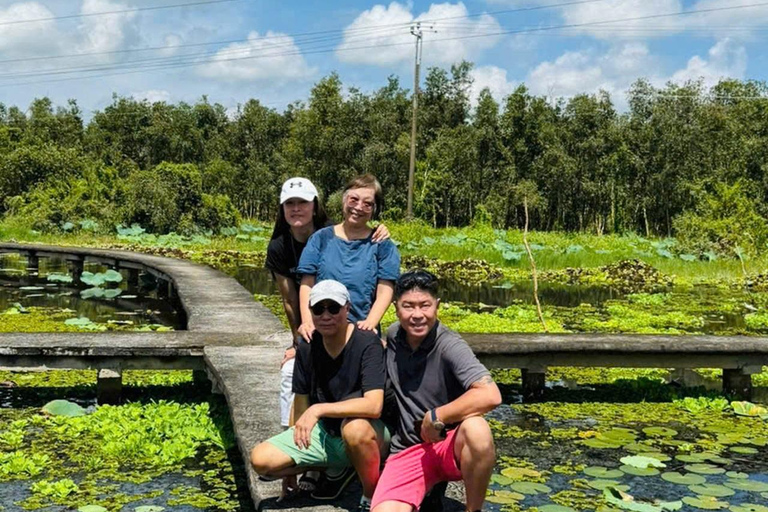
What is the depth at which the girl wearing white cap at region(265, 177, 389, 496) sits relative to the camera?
12.2 ft

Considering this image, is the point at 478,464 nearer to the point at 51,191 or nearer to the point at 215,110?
Answer: the point at 51,191

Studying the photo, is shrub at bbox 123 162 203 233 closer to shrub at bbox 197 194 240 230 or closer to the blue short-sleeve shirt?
shrub at bbox 197 194 240 230

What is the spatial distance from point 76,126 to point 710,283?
4087 cm

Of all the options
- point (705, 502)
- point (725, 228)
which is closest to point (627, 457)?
point (705, 502)

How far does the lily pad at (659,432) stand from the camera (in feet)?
17.5

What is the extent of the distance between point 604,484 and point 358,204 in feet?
7.05

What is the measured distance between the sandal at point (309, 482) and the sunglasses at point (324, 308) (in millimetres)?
705

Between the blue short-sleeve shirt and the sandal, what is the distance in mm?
727

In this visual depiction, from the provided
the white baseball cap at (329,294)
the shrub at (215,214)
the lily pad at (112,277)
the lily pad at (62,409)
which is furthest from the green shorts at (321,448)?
the shrub at (215,214)

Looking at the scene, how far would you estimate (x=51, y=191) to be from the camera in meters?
28.6

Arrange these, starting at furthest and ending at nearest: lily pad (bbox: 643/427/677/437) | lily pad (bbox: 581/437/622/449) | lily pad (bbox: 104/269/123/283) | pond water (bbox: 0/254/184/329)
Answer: lily pad (bbox: 104/269/123/283), pond water (bbox: 0/254/184/329), lily pad (bbox: 643/427/677/437), lily pad (bbox: 581/437/622/449)

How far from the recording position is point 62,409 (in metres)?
5.61

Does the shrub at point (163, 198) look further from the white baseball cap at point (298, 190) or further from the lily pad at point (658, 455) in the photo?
the white baseball cap at point (298, 190)

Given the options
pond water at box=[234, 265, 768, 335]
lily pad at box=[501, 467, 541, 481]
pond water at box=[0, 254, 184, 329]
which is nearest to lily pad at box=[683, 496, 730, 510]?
lily pad at box=[501, 467, 541, 481]
